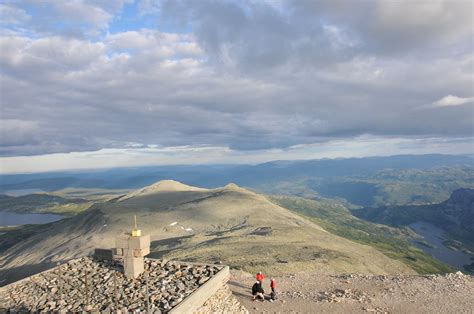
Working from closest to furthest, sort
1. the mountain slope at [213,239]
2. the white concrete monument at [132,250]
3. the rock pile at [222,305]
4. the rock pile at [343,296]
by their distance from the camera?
the rock pile at [222,305] → the white concrete monument at [132,250] → the rock pile at [343,296] → the mountain slope at [213,239]

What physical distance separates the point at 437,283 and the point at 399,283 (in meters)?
3.81

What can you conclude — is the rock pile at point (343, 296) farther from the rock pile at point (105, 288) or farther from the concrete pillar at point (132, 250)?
the concrete pillar at point (132, 250)

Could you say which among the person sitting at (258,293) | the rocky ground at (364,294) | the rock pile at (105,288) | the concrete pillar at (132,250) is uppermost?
the concrete pillar at (132,250)

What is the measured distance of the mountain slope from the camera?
6544cm

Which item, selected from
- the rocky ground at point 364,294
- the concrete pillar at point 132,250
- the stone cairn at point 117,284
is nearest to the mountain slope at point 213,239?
the rocky ground at point 364,294

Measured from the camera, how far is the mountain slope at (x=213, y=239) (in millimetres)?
65438

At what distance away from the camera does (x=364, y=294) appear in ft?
114

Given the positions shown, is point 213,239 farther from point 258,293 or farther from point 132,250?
point 132,250

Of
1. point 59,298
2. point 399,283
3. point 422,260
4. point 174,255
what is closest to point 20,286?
point 59,298

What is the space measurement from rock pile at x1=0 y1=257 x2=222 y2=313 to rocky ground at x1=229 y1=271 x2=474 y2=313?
25.7 ft

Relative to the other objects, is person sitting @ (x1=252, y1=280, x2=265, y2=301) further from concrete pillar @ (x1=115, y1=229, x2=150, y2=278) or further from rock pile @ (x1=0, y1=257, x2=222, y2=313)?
concrete pillar @ (x1=115, y1=229, x2=150, y2=278)

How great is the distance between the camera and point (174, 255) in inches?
2864

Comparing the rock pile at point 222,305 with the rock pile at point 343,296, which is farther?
the rock pile at point 343,296

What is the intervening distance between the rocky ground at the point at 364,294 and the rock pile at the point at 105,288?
25.7ft
